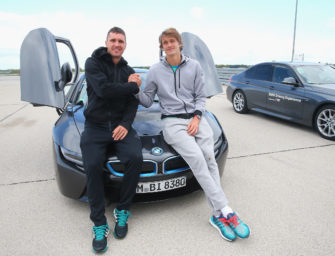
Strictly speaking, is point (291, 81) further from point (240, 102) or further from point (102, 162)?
point (102, 162)

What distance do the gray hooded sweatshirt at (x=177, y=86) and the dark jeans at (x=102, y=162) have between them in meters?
0.56

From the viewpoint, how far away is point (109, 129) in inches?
96.1

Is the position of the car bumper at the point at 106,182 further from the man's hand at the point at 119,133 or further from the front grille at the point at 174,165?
the man's hand at the point at 119,133

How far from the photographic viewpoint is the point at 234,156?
4.05m

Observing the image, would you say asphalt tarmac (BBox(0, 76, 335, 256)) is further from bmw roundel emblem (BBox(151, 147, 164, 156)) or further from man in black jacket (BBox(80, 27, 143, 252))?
bmw roundel emblem (BBox(151, 147, 164, 156))

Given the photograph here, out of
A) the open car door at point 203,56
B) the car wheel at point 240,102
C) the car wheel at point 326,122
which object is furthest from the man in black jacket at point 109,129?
the car wheel at point 240,102

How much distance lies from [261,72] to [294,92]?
1.27 m

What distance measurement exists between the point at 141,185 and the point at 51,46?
227 cm

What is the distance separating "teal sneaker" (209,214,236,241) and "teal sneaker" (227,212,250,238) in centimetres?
3

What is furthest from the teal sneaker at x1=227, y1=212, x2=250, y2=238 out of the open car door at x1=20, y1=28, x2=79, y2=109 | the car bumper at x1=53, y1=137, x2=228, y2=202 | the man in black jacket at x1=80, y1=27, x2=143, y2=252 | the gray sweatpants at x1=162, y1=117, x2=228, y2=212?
the open car door at x1=20, y1=28, x2=79, y2=109

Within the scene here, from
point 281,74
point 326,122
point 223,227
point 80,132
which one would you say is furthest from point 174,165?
point 281,74

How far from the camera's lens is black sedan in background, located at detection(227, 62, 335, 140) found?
502cm

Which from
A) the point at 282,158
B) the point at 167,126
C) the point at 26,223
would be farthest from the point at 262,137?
the point at 26,223

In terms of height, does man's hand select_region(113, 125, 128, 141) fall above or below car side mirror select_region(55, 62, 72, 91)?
below
